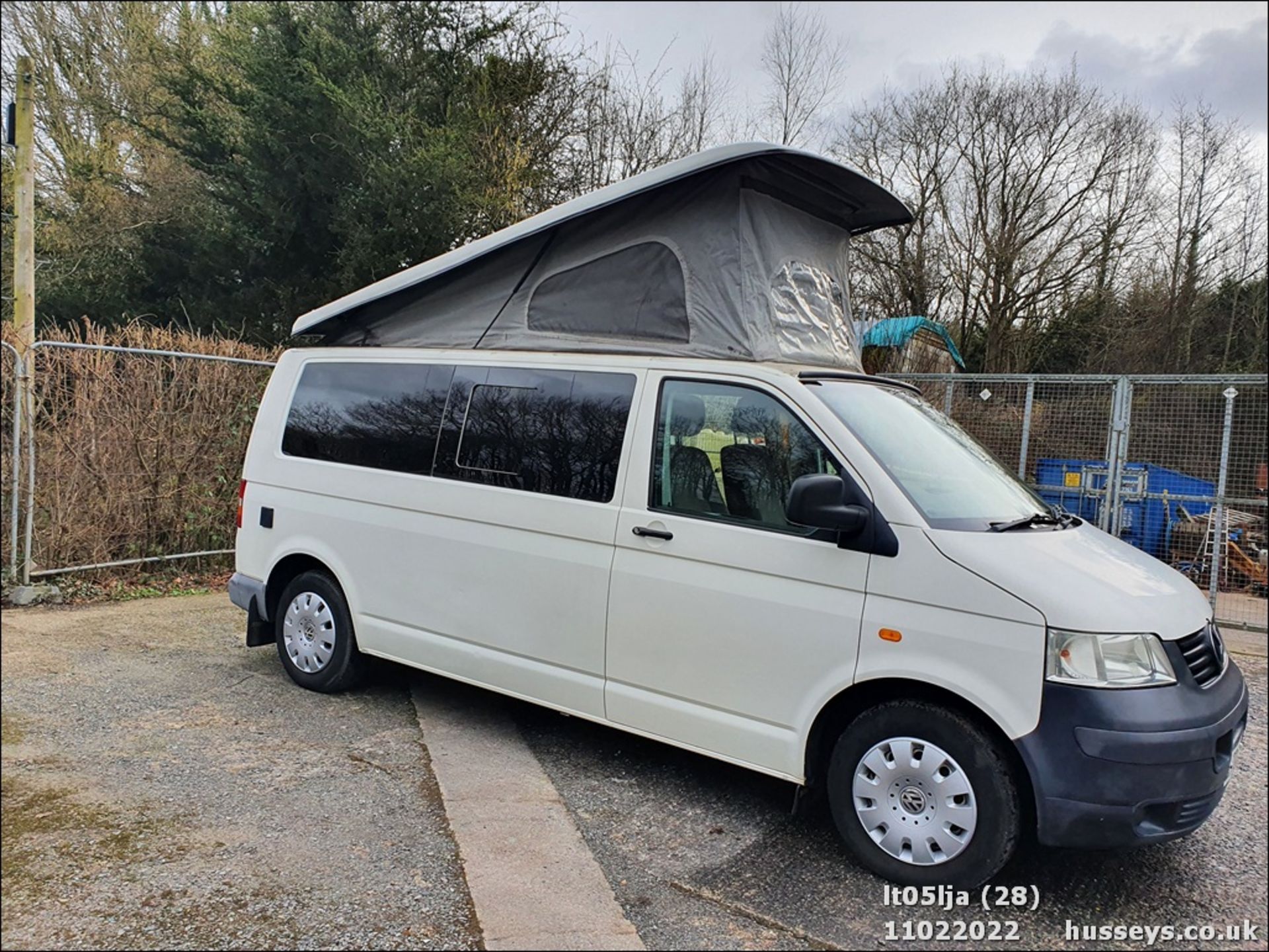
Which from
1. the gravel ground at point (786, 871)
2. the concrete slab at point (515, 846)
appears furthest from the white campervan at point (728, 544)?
the concrete slab at point (515, 846)

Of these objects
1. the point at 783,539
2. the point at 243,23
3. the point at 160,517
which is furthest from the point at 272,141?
the point at 783,539

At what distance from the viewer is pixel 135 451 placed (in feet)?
24.6

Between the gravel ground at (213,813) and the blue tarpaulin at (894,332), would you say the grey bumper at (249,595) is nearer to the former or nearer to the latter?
the gravel ground at (213,813)

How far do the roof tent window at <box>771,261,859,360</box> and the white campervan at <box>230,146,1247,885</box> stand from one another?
2 cm

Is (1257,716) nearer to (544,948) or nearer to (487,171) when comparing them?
Result: (544,948)

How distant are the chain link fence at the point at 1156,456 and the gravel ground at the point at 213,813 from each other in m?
6.64

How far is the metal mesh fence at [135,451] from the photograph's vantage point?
22.8 ft

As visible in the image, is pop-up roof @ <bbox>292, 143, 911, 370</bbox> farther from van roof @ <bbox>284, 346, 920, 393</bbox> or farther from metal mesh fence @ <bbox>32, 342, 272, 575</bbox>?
metal mesh fence @ <bbox>32, 342, 272, 575</bbox>

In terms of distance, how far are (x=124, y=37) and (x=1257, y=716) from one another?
14.3 metres

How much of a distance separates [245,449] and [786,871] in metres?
6.87

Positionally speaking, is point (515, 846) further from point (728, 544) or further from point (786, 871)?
point (728, 544)

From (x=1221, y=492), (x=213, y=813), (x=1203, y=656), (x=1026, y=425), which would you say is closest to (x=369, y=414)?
(x=213, y=813)

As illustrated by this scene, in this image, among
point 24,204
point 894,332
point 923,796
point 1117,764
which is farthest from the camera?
point 894,332

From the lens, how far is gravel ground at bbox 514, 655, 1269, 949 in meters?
2.98
